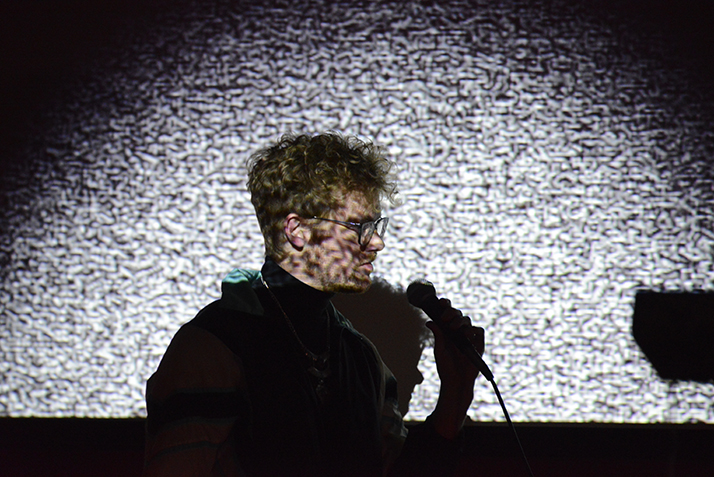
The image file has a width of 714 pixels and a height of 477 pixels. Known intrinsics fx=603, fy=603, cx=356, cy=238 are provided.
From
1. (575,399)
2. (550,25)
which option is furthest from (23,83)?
(575,399)

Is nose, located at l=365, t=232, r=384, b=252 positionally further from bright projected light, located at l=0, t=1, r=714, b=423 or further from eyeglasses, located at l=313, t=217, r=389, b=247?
bright projected light, located at l=0, t=1, r=714, b=423

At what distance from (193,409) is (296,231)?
0.25m

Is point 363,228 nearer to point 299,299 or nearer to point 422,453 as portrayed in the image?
point 299,299

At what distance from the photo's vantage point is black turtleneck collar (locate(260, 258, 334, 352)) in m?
0.77

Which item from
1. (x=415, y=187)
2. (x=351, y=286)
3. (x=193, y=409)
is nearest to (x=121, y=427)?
(x=193, y=409)

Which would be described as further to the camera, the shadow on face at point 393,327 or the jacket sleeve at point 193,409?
the shadow on face at point 393,327

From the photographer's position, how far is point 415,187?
984 mm

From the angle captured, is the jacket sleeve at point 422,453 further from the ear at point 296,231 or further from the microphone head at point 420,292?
the ear at point 296,231

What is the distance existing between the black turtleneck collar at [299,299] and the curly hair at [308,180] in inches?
1.0

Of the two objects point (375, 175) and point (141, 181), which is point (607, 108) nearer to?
point (375, 175)

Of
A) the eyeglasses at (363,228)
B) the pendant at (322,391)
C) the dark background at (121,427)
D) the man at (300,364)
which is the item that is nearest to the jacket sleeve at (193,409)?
the man at (300,364)

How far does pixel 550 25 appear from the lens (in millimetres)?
1012

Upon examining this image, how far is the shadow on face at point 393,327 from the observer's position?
98 cm

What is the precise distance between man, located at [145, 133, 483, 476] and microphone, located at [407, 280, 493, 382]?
0.01m
